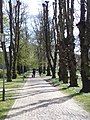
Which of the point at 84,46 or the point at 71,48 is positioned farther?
the point at 71,48

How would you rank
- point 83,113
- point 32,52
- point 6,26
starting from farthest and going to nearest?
point 32,52
point 6,26
point 83,113

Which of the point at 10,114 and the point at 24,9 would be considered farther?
the point at 24,9

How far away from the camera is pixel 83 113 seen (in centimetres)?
1483

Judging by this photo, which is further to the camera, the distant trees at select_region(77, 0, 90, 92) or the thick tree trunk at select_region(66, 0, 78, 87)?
the thick tree trunk at select_region(66, 0, 78, 87)

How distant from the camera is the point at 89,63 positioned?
25.8 meters

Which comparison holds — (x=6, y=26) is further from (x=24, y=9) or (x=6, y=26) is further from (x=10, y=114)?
(x=10, y=114)

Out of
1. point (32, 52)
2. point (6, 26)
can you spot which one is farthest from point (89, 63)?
point (32, 52)

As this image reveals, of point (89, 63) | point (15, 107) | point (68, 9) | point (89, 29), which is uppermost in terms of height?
point (68, 9)

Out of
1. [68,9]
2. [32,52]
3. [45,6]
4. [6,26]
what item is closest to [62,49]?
[68,9]

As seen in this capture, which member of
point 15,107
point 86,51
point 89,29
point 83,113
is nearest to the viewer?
point 83,113

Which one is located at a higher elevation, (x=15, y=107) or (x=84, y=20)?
(x=84, y=20)

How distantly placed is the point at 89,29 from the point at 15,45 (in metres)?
38.9

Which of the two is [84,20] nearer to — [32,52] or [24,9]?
[24,9]

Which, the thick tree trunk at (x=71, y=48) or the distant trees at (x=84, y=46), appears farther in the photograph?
the thick tree trunk at (x=71, y=48)
